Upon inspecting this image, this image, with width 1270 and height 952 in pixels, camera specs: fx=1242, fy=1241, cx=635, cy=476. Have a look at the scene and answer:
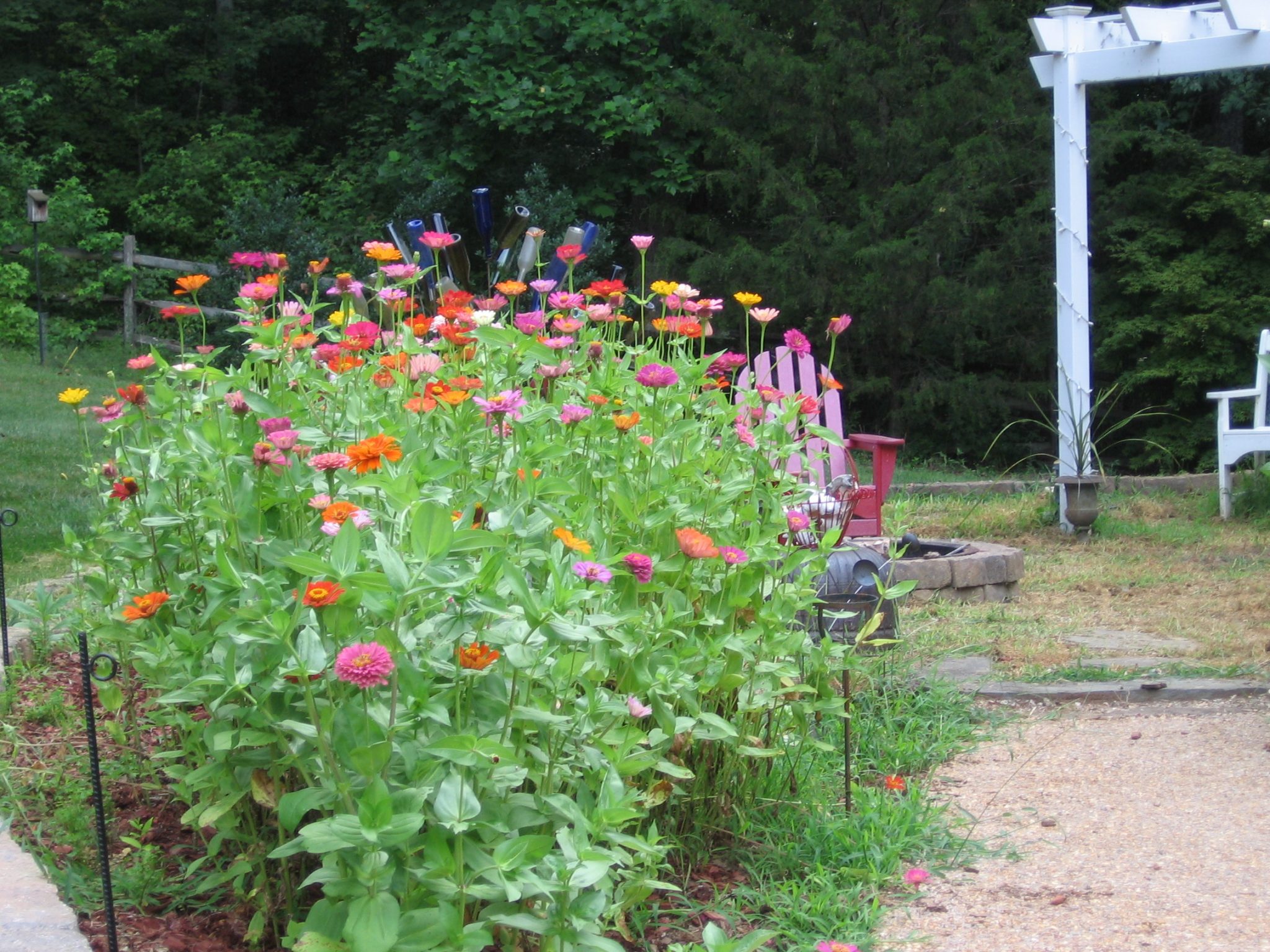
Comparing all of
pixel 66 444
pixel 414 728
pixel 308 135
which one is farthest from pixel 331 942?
pixel 308 135

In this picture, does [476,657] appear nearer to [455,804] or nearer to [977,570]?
[455,804]

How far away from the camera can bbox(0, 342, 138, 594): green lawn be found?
3947 mm

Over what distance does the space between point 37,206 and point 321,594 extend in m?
10.8

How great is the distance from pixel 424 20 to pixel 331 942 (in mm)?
10488

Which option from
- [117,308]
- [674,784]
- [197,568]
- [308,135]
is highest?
[308,135]

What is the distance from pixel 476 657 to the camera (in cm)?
134

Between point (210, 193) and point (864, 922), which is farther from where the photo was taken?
point (210, 193)

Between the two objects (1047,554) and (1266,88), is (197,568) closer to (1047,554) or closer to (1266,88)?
(1047,554)

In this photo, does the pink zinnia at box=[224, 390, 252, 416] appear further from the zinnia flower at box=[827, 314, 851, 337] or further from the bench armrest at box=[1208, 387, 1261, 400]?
the bench armrest at box=[1208, 387, 1261, 400]

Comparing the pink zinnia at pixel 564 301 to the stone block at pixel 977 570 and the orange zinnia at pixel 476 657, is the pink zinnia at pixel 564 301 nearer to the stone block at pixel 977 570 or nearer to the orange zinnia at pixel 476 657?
the orange zinnia at pixel 476 657

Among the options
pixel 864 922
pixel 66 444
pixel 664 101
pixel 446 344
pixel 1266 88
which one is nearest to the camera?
pixel 864 922

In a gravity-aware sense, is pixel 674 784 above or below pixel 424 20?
below

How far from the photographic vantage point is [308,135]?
13.9 metres

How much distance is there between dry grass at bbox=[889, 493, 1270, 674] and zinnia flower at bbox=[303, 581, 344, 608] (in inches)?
62.9
